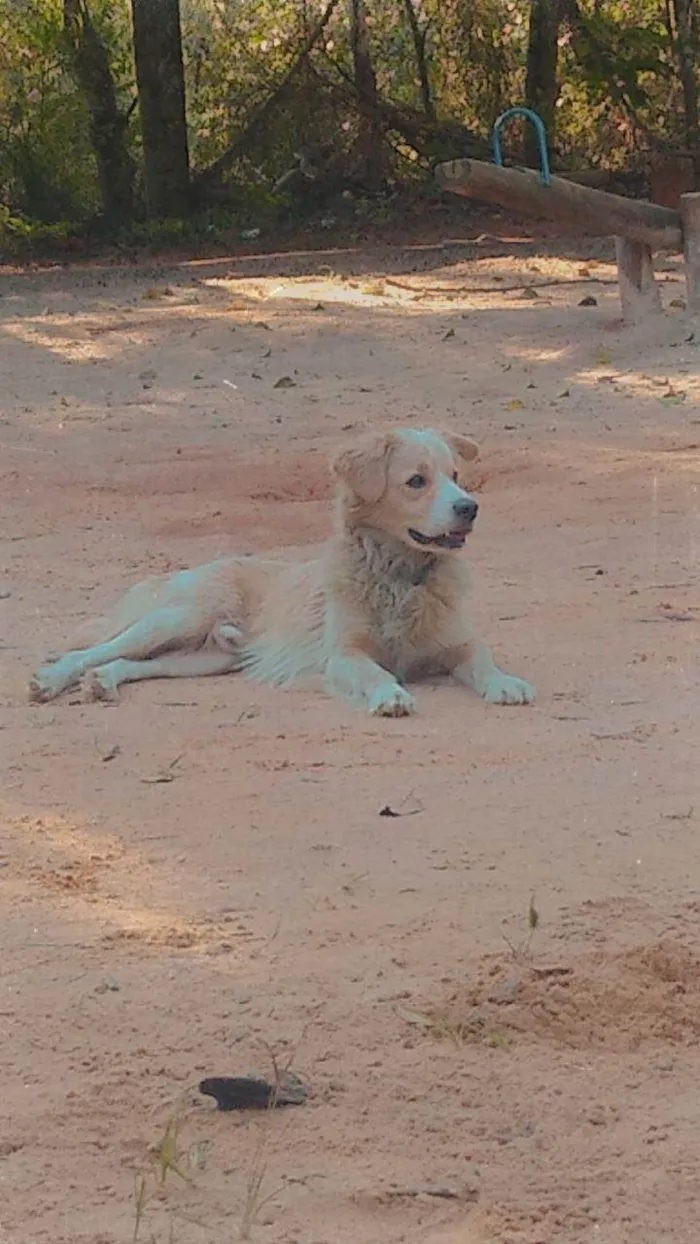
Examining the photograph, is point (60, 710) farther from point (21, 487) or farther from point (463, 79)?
point (463, 79)

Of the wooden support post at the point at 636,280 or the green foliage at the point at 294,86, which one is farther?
the green foliage at the point at 294,86

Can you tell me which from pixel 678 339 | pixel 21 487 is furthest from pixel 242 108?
pixel 21 487

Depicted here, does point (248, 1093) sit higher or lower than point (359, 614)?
higher

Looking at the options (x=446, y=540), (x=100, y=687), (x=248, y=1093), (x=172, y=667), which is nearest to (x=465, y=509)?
(x=446, y=540)

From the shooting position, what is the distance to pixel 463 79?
63.2 ft

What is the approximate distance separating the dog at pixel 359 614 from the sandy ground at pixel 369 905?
16 centimetres

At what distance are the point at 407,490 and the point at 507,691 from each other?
930 mm

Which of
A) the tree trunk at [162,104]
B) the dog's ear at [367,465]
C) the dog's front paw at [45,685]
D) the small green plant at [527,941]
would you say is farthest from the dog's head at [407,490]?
the tree trunk at [162,104]

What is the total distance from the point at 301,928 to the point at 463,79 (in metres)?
16.5

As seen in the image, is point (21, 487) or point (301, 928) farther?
point (21, 487)

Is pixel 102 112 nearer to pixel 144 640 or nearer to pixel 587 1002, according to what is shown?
pixel 144 640

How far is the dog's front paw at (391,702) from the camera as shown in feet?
19.1

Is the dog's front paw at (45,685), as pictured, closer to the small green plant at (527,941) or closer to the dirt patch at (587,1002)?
the small green plant at (527,941)

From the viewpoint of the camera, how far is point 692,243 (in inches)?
487
